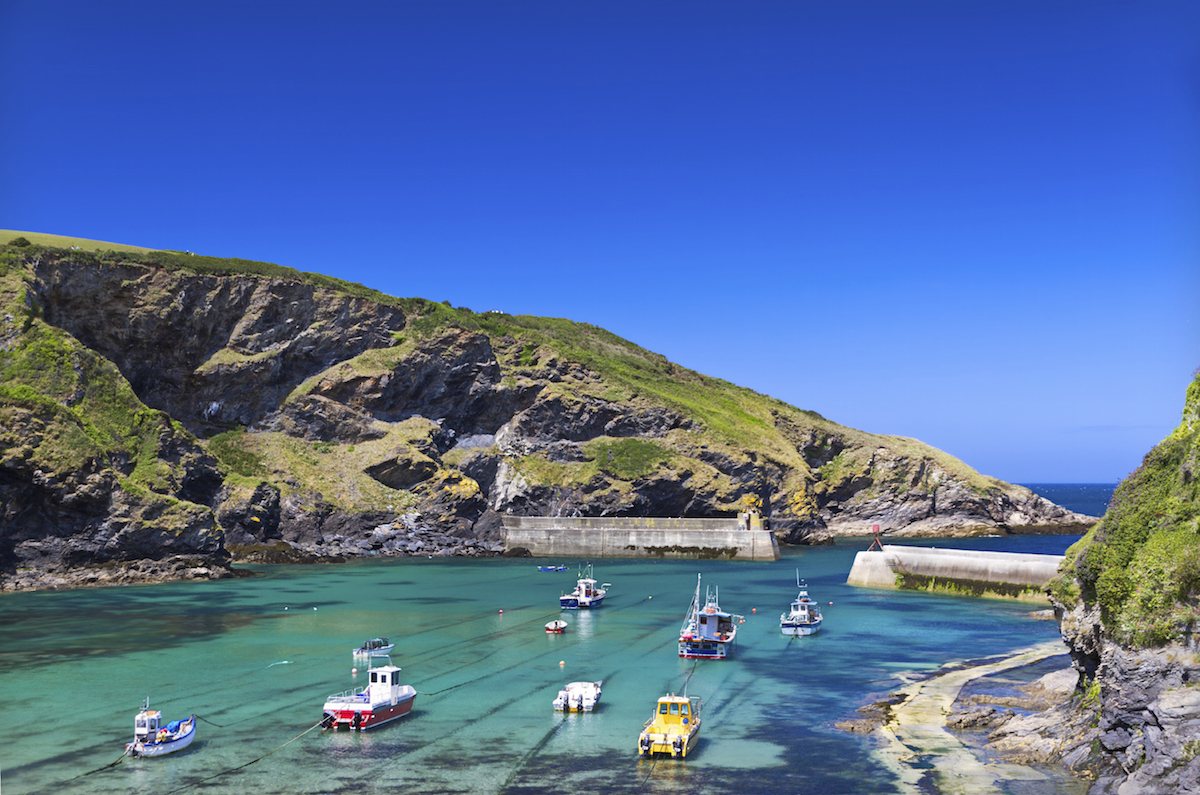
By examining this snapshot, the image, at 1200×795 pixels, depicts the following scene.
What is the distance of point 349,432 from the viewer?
132 meters

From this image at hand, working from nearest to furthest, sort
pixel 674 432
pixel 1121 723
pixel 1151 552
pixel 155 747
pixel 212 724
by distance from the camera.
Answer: pixel 1121 723, pixel 1151 552, pixel 155 747, pixel 212 724, pixel 674 432

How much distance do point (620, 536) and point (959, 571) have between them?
179 ft

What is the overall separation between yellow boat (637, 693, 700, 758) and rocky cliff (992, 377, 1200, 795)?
10775mm

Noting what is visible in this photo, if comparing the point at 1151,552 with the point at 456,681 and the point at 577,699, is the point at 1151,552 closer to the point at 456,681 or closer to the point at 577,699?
the point at 577,699

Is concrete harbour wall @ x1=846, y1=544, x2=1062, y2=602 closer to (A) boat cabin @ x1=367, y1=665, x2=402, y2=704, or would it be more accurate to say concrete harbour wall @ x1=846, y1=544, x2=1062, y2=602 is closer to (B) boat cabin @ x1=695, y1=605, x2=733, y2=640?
(B) boat cabin @ x1=695, y1=605, x2=733, y2=640

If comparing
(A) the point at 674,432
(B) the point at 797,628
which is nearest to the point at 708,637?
(B) the point at 797,628

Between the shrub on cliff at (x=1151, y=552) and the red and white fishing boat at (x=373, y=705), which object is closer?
the shrub on cliff at (x=1151, y=552)

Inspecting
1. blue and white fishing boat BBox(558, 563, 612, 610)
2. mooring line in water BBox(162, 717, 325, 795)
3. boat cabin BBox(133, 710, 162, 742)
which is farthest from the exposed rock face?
blue and white fishing boat BBox(558, 563, 612, 610)

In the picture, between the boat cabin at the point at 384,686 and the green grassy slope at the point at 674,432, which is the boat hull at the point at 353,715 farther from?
the green grassy slope at the point at 674,432

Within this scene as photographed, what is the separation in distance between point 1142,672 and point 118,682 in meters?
43.7

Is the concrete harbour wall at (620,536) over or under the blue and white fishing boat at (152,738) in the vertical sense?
over

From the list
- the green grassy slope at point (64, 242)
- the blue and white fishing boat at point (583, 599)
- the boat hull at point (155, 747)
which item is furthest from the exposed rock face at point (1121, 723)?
the green grassy slope at point (64, 242)

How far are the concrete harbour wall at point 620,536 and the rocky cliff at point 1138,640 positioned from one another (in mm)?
87707

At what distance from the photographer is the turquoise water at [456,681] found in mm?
29953
